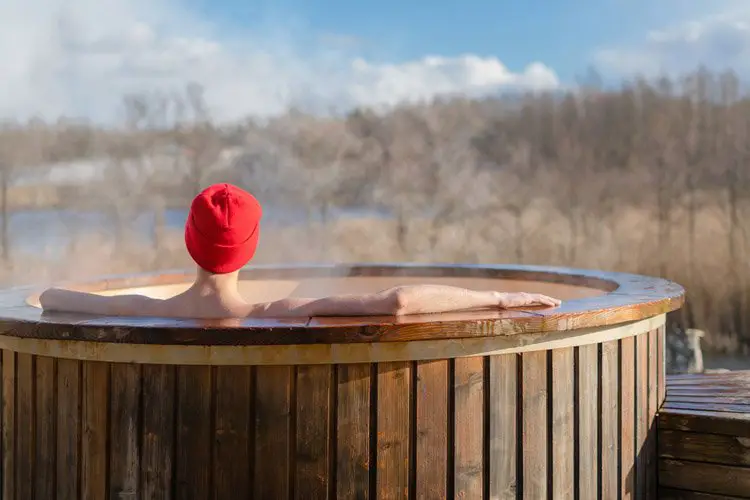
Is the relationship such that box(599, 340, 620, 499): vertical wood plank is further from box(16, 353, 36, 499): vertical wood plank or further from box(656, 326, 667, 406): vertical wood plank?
box(16, 353, 36, 499): vertical wood plank

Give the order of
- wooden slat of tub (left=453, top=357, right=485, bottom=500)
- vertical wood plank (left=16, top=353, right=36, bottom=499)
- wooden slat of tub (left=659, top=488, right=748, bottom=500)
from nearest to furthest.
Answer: wooden slat of tub (left=453, top=357, right=485, bottom=500) < vertical wood plank (left=16, top=353, right=36, bottom=499) < wooden slat of tub (left=659, top=488, right=748, bottom=500)

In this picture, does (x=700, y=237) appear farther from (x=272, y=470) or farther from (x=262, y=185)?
(x=272, y=470)

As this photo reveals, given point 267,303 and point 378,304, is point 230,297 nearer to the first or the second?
point 267,303

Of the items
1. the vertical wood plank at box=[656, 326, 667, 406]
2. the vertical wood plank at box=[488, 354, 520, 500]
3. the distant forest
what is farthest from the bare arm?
the distant forest

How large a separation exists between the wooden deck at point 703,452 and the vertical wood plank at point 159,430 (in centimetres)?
168

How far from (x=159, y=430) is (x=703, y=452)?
6.03 ft

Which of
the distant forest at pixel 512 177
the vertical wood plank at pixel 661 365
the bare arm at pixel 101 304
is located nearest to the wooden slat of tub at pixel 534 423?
the vertical wood plank at pixel 661 365

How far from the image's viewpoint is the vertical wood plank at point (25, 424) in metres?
1.98

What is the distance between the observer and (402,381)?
71.1 inches

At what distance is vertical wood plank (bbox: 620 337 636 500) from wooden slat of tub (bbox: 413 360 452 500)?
2.21 feet

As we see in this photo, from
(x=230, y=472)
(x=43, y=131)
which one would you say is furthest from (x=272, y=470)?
(x=43, y=131)

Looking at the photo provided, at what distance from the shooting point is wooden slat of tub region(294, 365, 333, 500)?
5.79 ft

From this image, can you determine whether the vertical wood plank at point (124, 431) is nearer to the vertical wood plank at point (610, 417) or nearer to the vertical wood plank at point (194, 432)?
the vertical wood plank at point (194, 432)

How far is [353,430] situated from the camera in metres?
1.78
